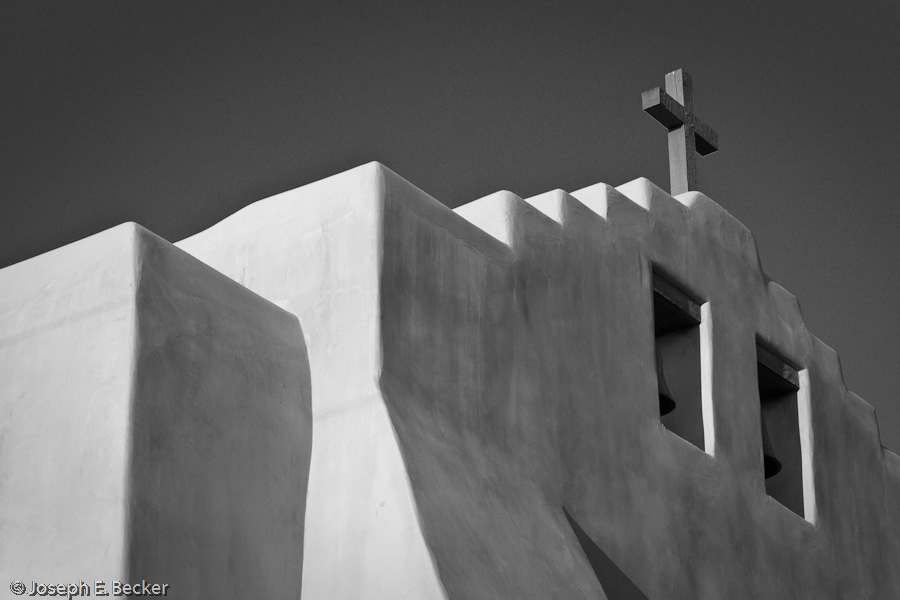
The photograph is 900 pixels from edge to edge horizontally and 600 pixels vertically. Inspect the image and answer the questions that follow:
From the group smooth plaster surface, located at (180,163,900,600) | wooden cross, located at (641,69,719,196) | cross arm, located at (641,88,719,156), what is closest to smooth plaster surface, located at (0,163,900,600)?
smooth plaster surface, located at (180,163,900,600)

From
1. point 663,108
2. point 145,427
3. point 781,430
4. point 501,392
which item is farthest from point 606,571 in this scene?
point 663,108

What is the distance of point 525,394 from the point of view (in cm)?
932

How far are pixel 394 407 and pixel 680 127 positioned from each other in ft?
18.0

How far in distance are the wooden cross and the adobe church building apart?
0.71m

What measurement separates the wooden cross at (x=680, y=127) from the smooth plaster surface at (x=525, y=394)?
62 cm

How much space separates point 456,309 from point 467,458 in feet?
3.15

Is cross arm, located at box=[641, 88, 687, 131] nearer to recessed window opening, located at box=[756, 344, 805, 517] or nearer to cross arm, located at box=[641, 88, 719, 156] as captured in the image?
cross arm, located at box=[641, 88, 719, 156]

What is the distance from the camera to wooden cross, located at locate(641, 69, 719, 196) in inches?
493

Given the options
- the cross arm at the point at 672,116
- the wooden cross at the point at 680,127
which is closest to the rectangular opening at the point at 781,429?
the wooden cross at the point at 680,127

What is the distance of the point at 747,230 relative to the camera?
1257cm

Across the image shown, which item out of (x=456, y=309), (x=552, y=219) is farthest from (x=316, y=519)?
(x=552, y=219)

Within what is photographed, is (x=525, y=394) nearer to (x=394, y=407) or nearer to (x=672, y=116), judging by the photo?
(x=394, y=407)

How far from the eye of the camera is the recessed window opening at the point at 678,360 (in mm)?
11383

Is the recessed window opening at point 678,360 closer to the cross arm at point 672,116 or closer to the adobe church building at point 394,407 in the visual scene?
the adobe church building at point 394,407
